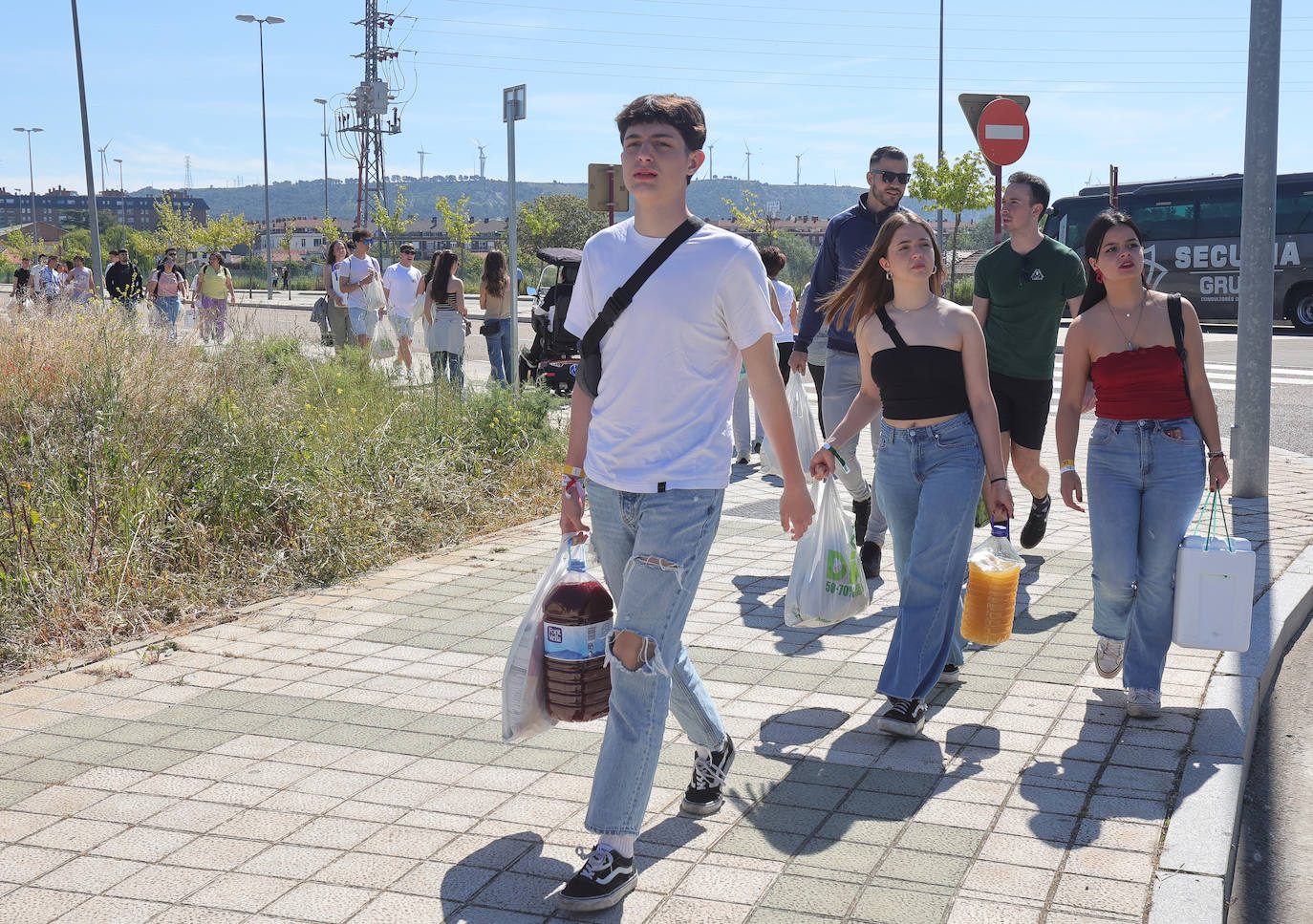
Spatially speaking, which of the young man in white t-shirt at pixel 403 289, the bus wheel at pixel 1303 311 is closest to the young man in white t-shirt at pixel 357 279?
the young man in white t-shirt at pixel 403 289

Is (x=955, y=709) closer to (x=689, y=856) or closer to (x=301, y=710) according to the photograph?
(x=689, y=856)

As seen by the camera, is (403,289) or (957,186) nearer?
(403,289)

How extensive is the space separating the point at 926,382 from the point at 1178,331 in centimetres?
97

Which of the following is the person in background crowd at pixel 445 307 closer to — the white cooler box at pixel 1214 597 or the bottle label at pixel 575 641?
the white cooler box at pixel 1214 597

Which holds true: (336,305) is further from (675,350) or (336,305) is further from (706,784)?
(675,350)

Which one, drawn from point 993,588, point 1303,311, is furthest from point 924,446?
point 1303,311

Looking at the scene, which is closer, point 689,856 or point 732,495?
point 689,856

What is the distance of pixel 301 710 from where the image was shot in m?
4.59

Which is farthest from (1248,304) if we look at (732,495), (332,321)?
(332,321)

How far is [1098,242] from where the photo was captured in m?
4.78

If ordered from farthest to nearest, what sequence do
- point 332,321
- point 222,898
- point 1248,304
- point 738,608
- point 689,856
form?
1. point 332,321
2. point 1248,304
3. point 738,608
4. point 689,856
5. point 222,898

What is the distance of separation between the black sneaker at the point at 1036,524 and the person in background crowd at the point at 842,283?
83cm

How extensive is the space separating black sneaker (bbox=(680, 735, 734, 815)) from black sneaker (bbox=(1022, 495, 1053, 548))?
3575mm

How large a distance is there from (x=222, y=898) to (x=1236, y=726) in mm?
3227
